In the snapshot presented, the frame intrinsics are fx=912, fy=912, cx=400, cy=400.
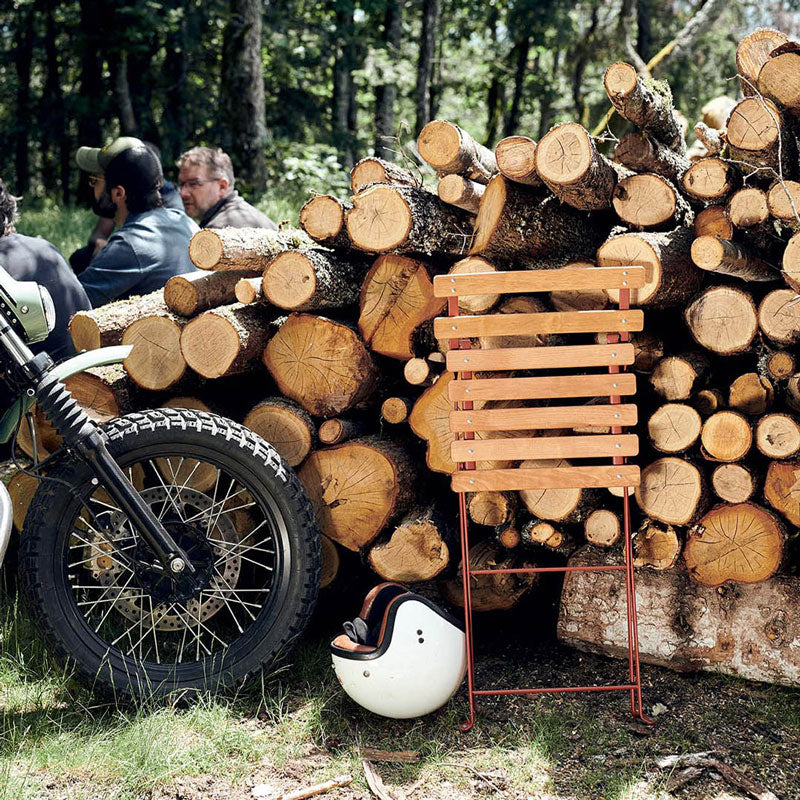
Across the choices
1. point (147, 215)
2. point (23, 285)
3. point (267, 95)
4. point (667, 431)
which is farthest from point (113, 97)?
point (667, 431)

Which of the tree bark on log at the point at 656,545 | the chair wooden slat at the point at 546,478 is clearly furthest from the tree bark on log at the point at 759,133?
the tree bark on log at the point at 656,545

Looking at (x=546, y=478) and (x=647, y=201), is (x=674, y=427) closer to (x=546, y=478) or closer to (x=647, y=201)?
(x=546, y=478)

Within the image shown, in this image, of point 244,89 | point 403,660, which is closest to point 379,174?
point 403,660

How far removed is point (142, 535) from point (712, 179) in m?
2.34

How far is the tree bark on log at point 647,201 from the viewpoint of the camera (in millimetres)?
3279

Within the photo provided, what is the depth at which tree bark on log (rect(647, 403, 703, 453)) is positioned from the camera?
3.18 meters

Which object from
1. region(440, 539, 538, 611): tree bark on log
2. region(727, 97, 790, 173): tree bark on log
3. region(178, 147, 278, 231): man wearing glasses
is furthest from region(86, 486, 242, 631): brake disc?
region(178, 147, 278, 231): man wearing glasses

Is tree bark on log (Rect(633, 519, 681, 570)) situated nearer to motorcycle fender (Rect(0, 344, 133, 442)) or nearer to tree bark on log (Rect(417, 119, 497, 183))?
tree bark on log (Rect(417, 119, 497, 183))

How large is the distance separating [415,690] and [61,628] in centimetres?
123

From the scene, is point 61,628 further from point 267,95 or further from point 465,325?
point 267,95

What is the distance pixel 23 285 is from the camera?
323 centimetres

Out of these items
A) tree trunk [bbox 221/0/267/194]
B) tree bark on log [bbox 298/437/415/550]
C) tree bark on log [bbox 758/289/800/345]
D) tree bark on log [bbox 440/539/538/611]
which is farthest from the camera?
tree trunk [bbox 221/0/267/194]

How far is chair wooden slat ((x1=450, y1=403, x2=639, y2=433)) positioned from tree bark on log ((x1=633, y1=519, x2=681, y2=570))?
0.49 m

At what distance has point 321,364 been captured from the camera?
Result: 362 centimetres
